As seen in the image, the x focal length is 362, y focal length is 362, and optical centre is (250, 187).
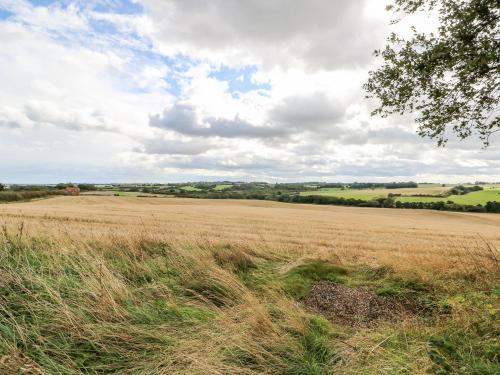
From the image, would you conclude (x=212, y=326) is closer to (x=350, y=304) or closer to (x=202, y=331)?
(x=202, y=331)

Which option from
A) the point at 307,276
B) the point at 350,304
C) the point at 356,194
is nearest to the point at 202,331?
the point at 350,304

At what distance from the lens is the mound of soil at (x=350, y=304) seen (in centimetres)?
595

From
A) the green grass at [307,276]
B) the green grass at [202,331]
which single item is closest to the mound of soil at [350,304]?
the green grass at [307,276]

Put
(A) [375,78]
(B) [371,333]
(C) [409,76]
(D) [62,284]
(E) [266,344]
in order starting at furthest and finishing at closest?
(A) [375,78], (C) [409,76], (D) [62,284], (B) [371,333], (E) [266,344]

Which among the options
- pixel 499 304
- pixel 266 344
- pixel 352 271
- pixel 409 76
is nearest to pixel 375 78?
pixel 409 76

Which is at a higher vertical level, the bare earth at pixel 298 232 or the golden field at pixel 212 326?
the golden field at pixel 212 326

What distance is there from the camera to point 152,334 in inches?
168

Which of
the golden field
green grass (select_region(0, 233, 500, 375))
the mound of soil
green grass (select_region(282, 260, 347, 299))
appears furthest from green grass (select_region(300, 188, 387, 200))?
green grass (select_region(0, 233, 500, 375))

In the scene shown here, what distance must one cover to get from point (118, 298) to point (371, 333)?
11.9 ft

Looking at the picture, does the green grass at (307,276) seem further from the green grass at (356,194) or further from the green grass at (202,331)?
the green grass at (356,194)

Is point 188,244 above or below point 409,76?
below

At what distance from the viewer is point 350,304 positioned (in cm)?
659

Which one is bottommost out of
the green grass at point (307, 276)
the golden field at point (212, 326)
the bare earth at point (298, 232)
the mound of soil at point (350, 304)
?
the bare earth at point (298, 232)

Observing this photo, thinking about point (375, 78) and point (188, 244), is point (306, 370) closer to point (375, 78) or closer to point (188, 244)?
point (188, 244)
